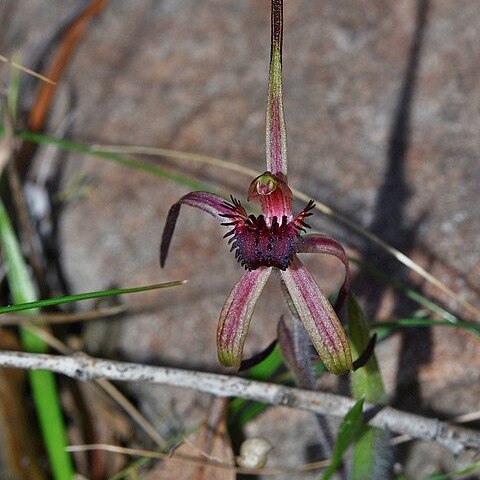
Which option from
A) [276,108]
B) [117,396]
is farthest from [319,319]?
[117,396]

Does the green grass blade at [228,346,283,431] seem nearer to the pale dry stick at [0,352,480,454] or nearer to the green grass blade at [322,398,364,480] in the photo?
the pale dry stick at [0,352,480,454]

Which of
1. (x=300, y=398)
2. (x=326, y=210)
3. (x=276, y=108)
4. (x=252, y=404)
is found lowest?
(x=300, y=398)

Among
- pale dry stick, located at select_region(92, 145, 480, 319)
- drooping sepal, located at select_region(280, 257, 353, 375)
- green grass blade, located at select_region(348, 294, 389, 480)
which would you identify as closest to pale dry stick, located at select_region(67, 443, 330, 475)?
green grass blade, located at select_region(348, 294, 389, 480)

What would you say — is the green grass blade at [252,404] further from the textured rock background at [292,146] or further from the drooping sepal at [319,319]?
the drooping sepal at [319,319]

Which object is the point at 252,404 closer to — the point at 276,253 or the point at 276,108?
the point at 276,253

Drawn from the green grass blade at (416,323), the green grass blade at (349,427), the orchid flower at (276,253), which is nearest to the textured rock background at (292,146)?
the green grass blade at (416,323)

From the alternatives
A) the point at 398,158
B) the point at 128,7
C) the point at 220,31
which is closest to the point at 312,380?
the point at 398,158
